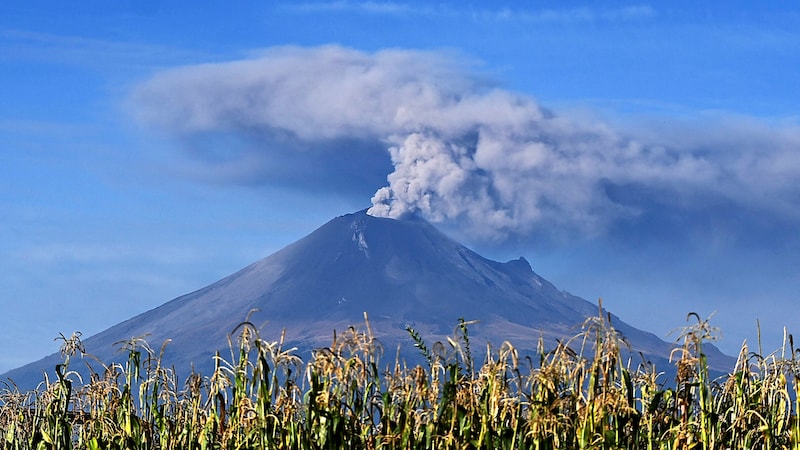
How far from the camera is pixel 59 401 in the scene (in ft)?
24.4

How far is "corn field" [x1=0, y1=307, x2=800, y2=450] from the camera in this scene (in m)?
6.46

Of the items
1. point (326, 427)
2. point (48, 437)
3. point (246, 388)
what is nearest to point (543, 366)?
point (326, 427)

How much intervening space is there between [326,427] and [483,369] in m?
1.04

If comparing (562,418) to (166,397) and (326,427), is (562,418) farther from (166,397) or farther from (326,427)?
(166,397)

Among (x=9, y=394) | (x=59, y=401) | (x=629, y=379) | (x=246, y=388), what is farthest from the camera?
(x=9, y=394)

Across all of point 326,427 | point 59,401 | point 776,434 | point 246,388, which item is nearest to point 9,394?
point 59,401

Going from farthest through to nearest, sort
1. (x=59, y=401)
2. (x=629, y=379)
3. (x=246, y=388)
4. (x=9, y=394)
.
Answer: (x=9, y=394) → (x=59, y=401) → (x=246, y=388) → (x=629, y=379)

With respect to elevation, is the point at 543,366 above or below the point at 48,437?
above

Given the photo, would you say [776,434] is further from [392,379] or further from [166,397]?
[166,397]

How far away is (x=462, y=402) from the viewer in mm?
6664

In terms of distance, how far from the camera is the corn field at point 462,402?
6.46m

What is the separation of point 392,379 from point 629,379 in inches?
54.6

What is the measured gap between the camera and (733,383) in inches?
283

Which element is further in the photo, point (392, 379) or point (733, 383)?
point (733, 383)
